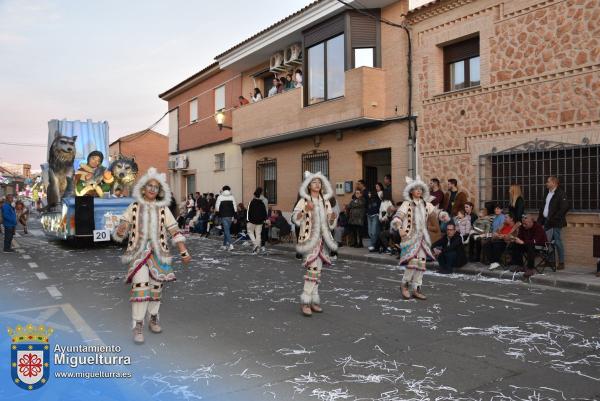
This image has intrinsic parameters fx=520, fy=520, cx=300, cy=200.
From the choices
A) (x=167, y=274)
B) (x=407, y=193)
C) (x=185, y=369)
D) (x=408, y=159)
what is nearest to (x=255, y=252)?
(x=408, y=159)

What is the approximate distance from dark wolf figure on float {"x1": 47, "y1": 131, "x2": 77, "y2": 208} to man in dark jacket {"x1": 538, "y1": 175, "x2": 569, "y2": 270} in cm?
1388

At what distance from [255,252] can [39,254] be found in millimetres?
5787

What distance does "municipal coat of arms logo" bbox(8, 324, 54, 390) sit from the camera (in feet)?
12.3

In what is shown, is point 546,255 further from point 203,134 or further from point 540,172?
point 203,134

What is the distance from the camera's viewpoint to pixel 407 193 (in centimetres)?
786

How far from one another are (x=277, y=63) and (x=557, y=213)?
12.9 metres

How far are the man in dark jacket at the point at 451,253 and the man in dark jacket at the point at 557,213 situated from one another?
5.70ft

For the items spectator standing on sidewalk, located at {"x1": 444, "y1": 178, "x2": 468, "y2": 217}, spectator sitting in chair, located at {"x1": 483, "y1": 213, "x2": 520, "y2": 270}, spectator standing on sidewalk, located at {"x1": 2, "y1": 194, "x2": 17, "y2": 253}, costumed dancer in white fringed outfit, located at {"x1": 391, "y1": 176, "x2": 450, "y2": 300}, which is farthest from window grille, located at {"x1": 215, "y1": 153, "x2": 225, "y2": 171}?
costumed dancer in white fringed outfit, located at {"x1": 391, "y1": 176, "x2": 450, "y2": 300}

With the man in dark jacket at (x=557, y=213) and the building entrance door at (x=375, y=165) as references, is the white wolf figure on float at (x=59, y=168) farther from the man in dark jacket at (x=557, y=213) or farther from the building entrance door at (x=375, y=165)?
the man in dark jacket at (x=557, y=213)

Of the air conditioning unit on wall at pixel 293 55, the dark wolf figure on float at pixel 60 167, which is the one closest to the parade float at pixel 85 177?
the dark wolf figure on float at pixel 60 167

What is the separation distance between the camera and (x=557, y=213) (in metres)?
10.3

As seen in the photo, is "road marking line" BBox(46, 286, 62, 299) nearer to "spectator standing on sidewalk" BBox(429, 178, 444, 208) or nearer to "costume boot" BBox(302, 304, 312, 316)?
"costume boot" BBox(302, 304, 312, 316)

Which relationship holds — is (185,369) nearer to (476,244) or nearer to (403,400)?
(403,400)

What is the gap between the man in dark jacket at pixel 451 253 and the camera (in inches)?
421
